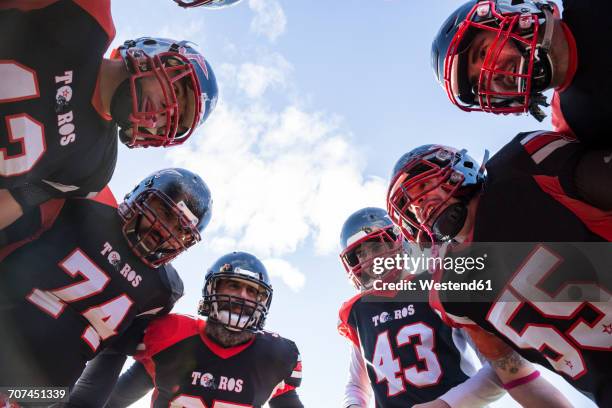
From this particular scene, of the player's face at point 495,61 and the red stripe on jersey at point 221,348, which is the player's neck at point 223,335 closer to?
the red stripe on jersey at point 221,348

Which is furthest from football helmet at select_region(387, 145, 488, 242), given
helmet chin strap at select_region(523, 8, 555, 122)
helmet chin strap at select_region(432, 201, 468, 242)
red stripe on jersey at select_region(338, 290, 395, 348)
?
red stripe on jersey at select_region(338, 290, 395, 348)

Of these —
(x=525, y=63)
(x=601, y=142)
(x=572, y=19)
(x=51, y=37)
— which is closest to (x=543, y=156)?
(x=601, y=142)

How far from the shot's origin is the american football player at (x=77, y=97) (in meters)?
2.69

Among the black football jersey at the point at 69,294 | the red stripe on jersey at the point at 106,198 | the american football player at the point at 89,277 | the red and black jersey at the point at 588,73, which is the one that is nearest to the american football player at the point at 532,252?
the red and black jersey at the point at 588,73

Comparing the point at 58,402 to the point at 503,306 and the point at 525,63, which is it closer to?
the point at 503,306

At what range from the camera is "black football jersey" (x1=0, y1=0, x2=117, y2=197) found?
8.71 ft

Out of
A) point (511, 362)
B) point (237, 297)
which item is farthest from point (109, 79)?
point (511, 362)

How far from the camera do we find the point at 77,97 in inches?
117

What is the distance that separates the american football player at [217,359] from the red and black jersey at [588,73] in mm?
3095

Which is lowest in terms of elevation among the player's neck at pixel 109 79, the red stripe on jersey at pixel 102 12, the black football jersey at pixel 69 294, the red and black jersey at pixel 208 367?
the red and black jersey at pixel 208 367

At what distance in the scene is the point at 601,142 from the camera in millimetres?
2463

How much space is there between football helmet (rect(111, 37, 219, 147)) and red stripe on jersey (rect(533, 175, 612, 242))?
2487mm

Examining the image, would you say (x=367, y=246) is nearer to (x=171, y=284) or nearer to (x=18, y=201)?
(x=171, y=284)

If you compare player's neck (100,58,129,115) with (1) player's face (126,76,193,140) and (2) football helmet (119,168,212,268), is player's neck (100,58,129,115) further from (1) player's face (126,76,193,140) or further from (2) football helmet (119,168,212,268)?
(2) football helmet (119,168,212,268)
